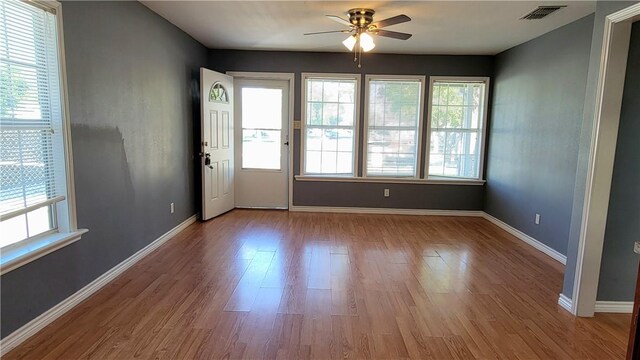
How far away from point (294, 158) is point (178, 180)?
1.79 meters

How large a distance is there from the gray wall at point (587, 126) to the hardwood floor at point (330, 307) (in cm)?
39

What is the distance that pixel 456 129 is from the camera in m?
5.41

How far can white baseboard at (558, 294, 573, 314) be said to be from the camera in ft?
8.56

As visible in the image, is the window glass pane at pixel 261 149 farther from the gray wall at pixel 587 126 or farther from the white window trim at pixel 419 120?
the gray wall at pixel 587 126

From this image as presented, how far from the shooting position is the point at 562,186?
145 inches

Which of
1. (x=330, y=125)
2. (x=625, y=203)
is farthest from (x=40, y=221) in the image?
(x=625, y=203)

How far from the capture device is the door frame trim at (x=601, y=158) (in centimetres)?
229

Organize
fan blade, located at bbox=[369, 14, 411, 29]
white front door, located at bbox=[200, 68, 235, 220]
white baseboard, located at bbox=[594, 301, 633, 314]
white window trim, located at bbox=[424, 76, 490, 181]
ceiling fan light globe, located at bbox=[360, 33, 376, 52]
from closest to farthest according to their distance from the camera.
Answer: white baseboard, located at bbox=[594, 301, 633, 314]
fan blade, located at bbox=[369, 14, 411, 29]
ceiling fan light globe, located at bbox=[360, 33, 376, 52]
white front door, located at bbox=[200, 68, 235, 220]
white window trim, located at bbox=[424, 76, 490, 181]

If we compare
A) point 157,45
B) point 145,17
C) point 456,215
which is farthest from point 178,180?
point 456,215

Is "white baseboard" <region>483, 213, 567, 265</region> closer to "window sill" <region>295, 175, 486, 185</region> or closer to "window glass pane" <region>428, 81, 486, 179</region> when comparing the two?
"window sill" <region>295, 175, 486, 185</region>

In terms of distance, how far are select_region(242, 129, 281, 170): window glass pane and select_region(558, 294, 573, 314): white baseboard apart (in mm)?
3955

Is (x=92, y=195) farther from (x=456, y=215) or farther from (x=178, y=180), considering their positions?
(x=456, y=215)

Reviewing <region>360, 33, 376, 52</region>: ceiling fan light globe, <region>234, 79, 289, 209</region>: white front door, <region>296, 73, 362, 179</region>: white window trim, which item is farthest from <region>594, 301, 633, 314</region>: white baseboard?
<region>234, 79, 289, 209</region>: white front door

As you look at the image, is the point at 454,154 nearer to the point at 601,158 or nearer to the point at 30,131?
the point at 601,158
